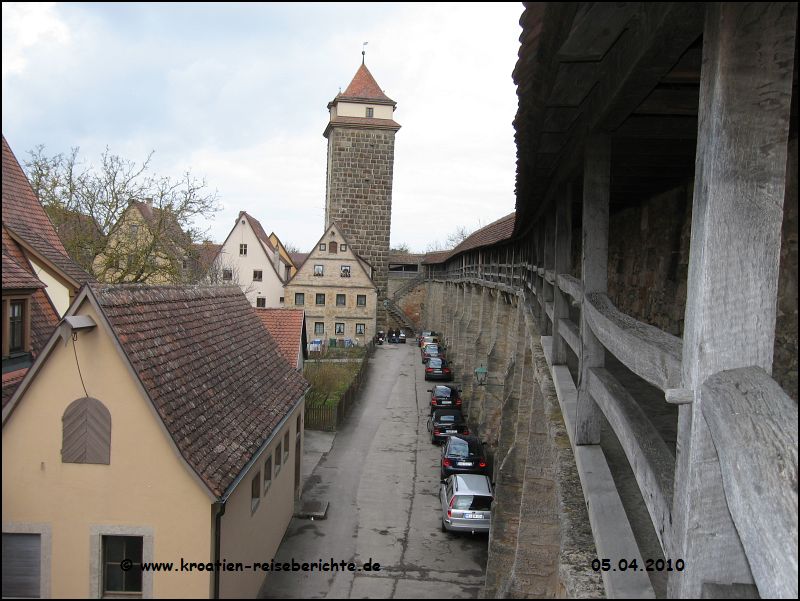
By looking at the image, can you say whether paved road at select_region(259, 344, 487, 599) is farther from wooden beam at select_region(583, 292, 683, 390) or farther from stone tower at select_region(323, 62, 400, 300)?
stone tower at select_region(323, 62, 400, 300)

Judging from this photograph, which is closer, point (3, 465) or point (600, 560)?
point (3, 465)

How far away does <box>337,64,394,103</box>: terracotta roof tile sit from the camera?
40.7 m

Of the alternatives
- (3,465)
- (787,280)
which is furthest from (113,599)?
(787,280)

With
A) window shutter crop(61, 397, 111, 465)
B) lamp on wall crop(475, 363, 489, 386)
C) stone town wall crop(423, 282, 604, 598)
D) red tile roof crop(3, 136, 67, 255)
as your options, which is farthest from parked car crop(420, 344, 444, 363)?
window shutter crop(61, 397, 111, 465)

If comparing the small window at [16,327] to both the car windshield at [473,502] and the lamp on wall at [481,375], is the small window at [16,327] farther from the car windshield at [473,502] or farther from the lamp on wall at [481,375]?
the lamp on wall at [481,375]

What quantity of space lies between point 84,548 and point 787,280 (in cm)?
367

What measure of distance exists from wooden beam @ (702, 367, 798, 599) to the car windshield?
11298 millimetres

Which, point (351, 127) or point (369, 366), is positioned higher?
point (351, 127)

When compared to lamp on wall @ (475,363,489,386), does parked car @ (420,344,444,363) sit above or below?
below

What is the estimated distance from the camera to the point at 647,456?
108 inches

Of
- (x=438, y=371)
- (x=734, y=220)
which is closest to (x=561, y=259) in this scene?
(x=734, y=220)

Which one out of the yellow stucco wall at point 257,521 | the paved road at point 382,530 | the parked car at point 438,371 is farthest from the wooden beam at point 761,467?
the parked car at point 438,371

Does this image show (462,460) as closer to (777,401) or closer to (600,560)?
(600,560)

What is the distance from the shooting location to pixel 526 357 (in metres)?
10.2
